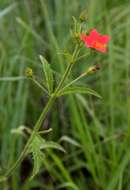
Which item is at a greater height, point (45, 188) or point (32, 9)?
point (32, 9)

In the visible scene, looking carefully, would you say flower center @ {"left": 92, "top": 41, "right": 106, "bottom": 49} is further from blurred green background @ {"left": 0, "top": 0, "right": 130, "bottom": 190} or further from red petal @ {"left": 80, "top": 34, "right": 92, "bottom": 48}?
blurred green background @ {"left": 0, "top": 0, "right": 130, "bottom": 190}

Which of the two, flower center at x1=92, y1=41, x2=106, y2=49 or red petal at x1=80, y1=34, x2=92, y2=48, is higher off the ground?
red petal at x1=80, y1=34, x2=92, y2=48

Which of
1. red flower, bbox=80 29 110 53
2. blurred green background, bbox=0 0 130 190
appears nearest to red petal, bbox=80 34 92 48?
red flower, bbox=80 29 110 53

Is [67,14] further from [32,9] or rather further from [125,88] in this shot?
[125,88]

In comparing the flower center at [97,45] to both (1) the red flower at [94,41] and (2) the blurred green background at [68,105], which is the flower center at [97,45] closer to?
(1) the red flower at [94,41]

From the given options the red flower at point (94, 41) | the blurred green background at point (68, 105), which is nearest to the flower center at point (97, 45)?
the red flower at point (94, 41)

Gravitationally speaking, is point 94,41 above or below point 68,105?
above

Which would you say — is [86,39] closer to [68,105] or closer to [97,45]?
[97,45]

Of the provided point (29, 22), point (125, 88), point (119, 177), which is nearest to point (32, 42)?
point (29, 22)

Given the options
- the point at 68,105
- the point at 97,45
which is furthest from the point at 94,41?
the point at 68,105
